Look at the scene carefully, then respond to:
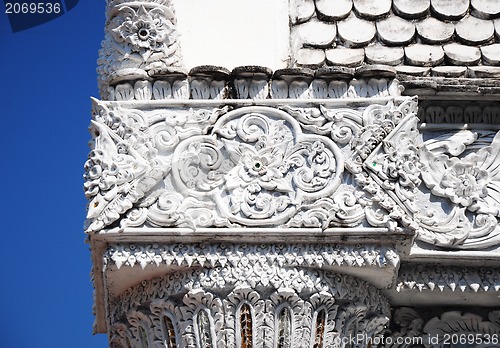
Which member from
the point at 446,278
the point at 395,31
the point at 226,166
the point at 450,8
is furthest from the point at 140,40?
the point at 446,278

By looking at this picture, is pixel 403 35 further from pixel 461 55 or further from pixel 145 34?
pixel 145 34

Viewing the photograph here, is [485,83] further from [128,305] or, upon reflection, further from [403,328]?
[128,305]

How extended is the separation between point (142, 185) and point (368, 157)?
1293 mm

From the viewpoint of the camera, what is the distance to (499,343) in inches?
324

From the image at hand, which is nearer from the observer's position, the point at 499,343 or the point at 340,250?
the point at 340,250

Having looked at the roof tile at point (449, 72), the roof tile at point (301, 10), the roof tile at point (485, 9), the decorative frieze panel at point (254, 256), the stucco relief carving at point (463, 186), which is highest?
the roof tile at point (301, 10)

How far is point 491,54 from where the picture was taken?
8.56 metres

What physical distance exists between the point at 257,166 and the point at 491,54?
5.70 ft

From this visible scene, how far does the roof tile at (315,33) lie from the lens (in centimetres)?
852

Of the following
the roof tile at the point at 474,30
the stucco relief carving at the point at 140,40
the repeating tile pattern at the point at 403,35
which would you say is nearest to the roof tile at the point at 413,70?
the repeating tile pattern at the point at 403,35

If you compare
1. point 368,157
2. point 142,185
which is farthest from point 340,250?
point 142,185

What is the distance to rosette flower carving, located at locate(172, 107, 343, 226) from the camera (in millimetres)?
7777

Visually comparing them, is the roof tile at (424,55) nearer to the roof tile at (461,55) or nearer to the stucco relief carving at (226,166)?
the roof tile at (461,55)

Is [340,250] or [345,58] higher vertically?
[345,58]
